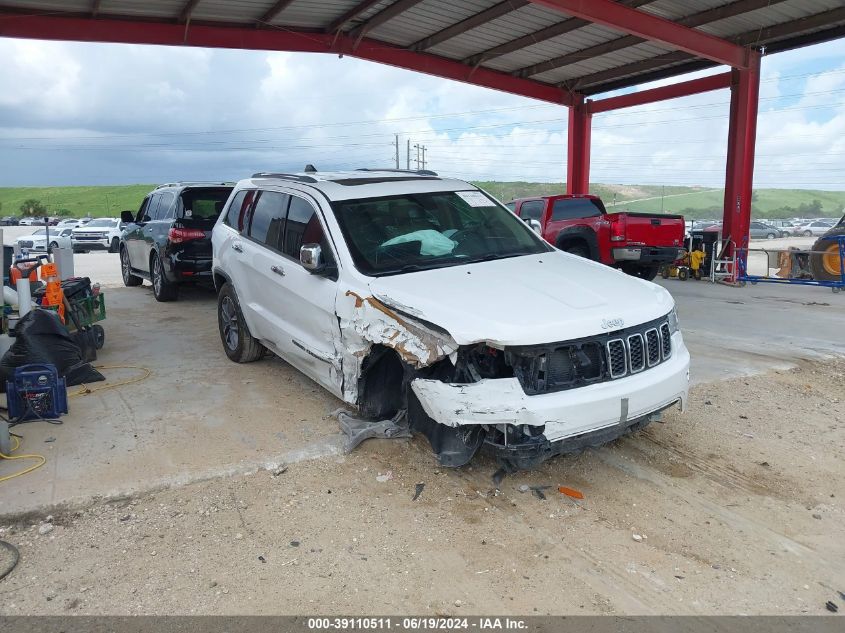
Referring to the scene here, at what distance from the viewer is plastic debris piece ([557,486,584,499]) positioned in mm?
3965

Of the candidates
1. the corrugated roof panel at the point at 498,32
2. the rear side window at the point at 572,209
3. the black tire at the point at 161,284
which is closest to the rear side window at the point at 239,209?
the black tire at the point at 161,284

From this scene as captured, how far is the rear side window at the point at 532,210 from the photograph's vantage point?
1398 cm

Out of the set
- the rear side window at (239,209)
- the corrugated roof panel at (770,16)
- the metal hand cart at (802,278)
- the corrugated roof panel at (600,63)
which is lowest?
the metal hand cart at (802,278)

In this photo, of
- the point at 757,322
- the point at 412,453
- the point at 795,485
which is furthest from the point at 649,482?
the point at 757,322

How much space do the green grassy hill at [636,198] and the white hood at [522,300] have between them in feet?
158

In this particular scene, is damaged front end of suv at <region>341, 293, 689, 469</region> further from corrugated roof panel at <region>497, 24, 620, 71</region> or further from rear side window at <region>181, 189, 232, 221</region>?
corrugated roof panel at <region>497, 24, 620, 71</region>

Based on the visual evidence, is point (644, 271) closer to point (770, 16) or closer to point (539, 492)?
point (770, 16)

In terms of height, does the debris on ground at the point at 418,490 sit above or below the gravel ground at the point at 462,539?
above

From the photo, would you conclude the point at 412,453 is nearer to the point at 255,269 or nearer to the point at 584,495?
the point at 584,495

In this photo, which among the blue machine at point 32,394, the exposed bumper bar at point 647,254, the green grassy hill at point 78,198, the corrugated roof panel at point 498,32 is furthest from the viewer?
the green grassy hill at point 78,198

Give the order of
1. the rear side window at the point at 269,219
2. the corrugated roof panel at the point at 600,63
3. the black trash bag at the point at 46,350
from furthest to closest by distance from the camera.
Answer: the corrugated roof panel at the point at 600,63
the rear side window at the point at 269,219
the black trash bag at the point at 46,350

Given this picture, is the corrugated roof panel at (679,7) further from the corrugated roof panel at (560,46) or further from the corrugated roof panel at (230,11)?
the corrugated roof panel at (230,11)

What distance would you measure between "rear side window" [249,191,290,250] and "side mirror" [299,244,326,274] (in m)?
1.00

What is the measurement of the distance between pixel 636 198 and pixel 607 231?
172 feet
